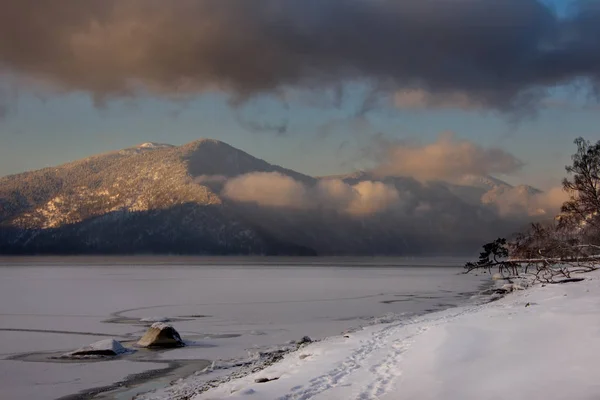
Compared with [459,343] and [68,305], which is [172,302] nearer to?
[68,305]

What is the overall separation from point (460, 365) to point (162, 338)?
1789 cm

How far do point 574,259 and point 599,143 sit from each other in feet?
82.2

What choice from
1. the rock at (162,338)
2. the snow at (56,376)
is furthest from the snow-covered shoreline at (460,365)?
the rock at (162,338)

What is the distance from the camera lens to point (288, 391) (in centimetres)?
1468

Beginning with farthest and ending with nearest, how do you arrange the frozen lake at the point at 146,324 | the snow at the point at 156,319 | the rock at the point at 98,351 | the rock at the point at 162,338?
the snow at the point at 156,319 < the rock at the point at 162,338 < the rock at the point at 98,351 < the frozen lake at the point at 146,324

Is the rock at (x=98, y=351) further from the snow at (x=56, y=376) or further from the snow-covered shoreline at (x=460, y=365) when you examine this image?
the snow-covered shoreline at (x=460, y=365)

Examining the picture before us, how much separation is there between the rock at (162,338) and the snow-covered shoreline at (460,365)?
8.69 meters

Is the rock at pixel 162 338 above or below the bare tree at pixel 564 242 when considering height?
below

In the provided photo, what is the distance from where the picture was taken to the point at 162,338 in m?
28.3

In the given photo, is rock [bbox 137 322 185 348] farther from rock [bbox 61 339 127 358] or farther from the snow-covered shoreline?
the snow-covered shoreline

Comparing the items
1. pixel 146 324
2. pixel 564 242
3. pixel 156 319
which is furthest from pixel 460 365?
pixel 156 319

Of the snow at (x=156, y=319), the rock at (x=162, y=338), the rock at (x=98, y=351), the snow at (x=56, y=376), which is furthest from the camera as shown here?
the snow at (x=156, y=319)

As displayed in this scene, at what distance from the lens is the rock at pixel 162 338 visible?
2830 centimetres

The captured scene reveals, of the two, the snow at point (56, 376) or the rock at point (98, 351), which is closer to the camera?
the snow at point (56, 376)
